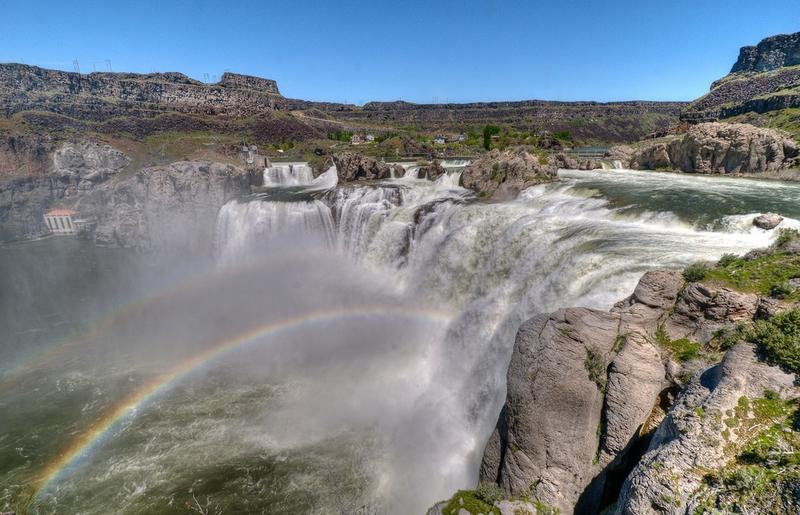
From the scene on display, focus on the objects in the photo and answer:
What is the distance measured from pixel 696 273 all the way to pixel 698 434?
5.98 m

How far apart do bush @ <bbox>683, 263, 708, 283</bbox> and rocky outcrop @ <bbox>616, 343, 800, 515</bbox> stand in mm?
3993

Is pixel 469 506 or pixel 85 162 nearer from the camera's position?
pixel 469 506

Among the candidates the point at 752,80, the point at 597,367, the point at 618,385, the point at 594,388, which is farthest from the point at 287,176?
the point at 752,80

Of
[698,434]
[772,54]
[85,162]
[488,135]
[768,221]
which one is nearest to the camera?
[698,434]

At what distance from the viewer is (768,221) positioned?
50.3 feet

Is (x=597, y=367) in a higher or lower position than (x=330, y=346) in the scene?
higher

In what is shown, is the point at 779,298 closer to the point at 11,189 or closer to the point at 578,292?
the point at 578,292

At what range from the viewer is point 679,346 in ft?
26.5

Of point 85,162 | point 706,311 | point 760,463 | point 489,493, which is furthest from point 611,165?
point 85,162

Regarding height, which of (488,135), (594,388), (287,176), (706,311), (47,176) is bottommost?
(594,388)

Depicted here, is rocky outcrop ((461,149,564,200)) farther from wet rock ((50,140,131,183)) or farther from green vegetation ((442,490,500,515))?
wet rock ((50,140,131,183))

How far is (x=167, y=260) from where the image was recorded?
39.6 metres

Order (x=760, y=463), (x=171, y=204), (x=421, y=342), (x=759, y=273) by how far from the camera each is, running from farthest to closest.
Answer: (x=171, y=204) → (x=421, y=342) → (x=759, y=273) → (x=760, y=463)

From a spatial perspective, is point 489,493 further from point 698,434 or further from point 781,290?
point 781,290
